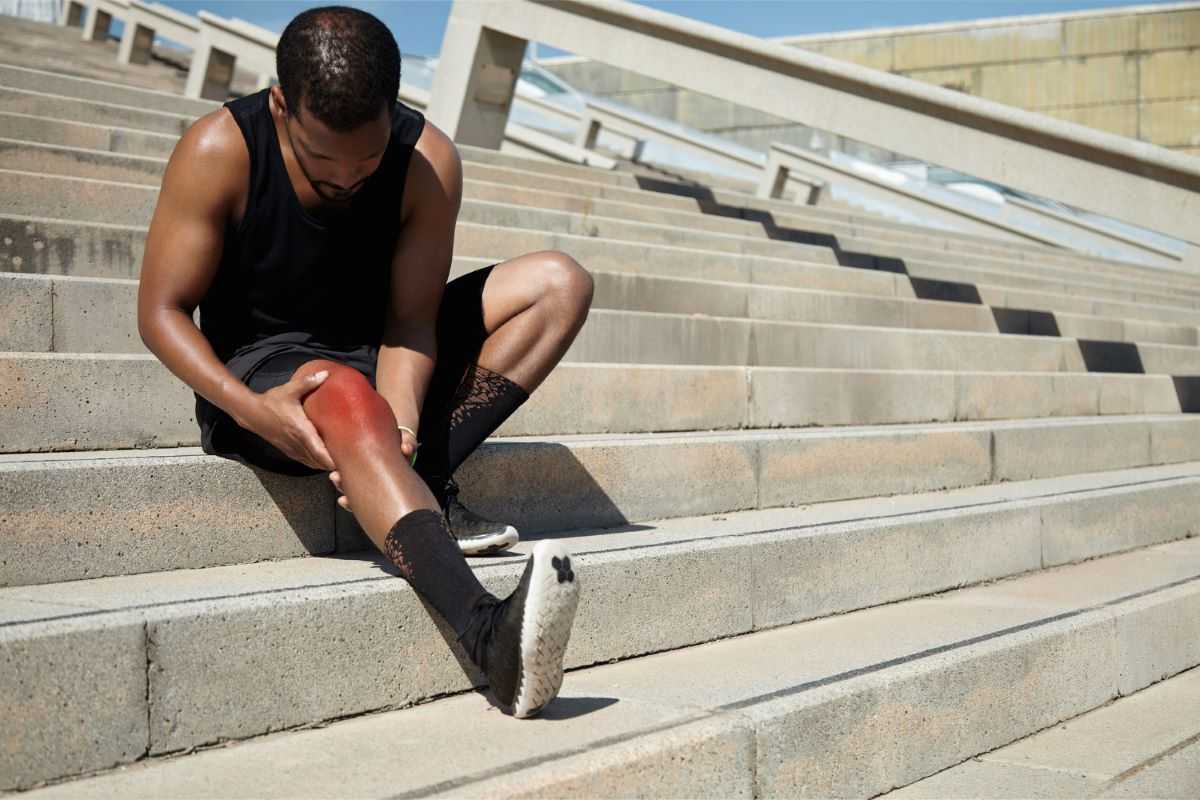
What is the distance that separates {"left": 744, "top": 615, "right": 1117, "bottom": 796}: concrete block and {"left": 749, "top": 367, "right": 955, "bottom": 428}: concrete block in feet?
4.85

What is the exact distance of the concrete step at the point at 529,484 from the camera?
2.53 meters

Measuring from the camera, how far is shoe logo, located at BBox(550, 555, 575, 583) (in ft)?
7.26

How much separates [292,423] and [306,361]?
1.19 feet

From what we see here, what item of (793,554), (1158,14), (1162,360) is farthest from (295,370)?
(1158,14)

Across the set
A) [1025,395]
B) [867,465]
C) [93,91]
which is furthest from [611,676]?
[93,91]

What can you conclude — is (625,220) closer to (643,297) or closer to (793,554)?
(643,297)

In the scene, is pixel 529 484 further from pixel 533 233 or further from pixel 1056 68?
pixel 1056 68

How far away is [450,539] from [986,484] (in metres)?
2.93

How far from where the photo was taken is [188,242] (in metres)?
2.78

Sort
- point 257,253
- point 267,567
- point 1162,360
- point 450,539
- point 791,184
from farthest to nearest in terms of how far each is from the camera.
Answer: point 791,184 < point 1162,360 < point 257,253 < point 267,567 < point 450,539

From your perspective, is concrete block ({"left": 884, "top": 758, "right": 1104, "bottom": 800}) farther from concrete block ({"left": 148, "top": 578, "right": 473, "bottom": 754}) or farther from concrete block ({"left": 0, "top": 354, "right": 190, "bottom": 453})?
concrete block ({"left": 0, "top": 354, "right": 190, "bottom": 453})

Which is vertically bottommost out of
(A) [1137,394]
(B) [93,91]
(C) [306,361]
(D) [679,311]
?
(C) [306,361]

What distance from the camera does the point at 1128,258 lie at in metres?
12.7

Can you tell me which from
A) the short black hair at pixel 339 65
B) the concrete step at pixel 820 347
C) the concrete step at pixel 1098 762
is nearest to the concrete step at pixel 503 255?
the concrete step at pixel 820 347
